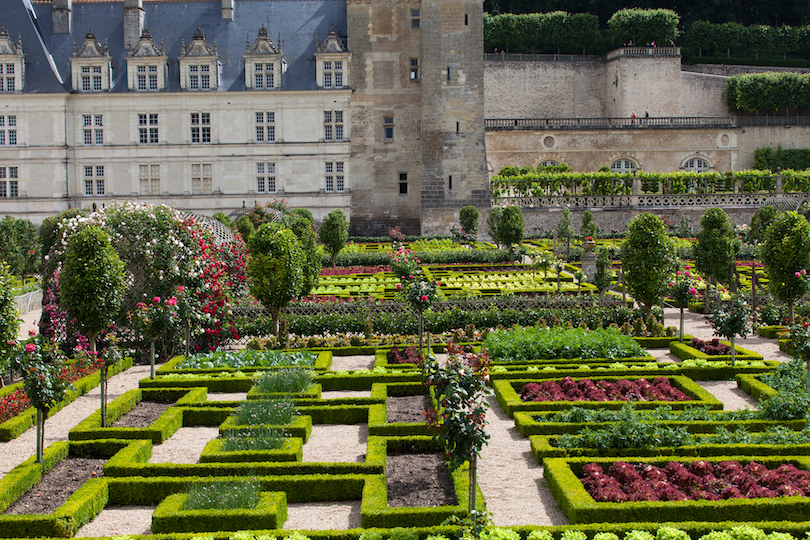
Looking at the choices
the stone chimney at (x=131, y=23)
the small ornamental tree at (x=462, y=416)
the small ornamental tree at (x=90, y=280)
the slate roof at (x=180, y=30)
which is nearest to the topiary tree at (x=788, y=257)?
the small ornamental tree at (x=462, y=416)

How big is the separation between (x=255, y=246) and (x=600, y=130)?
3312 cm

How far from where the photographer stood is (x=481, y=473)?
9383 mm

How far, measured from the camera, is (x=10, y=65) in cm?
3525

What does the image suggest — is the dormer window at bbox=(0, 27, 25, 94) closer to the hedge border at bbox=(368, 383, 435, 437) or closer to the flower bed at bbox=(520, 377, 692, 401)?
the hedge border at bbox=(368, 383, 435, 437)

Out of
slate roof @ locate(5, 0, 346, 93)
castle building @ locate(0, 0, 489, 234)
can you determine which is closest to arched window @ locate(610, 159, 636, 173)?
castle building @ locate(0, 0, 489, 234)

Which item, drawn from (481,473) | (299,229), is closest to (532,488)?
(481,473)

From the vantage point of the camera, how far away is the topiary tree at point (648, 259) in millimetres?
16266

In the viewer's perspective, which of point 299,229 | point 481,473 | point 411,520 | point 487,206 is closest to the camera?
point 411,520

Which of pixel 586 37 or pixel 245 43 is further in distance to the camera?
pixel 586 37

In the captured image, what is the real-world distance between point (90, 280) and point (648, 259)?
1066 centimetres

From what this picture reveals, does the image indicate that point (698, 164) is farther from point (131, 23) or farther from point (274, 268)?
point (274, 268)

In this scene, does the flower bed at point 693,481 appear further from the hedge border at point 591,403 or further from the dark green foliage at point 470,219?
the dark green foliage at point 470,219

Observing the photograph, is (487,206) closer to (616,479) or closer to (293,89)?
(293,89)

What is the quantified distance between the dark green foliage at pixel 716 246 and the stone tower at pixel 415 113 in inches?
674
